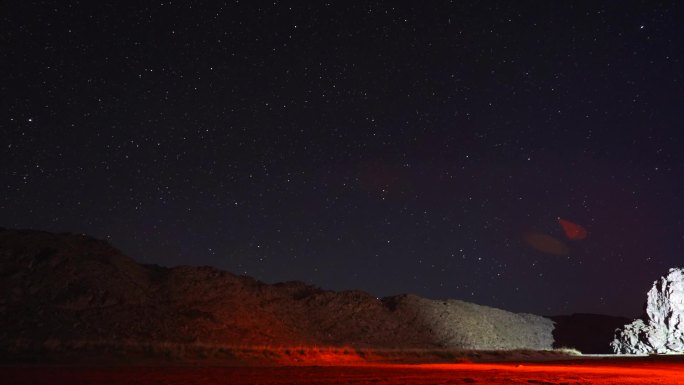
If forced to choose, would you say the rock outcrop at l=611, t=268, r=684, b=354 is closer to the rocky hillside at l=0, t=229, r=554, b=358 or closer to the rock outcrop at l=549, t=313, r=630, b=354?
the rock outcrop at l=549, t=313, r=630, b=354

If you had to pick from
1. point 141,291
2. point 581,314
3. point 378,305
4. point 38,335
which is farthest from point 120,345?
point 581,314

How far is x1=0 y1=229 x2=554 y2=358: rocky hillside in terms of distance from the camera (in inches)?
974

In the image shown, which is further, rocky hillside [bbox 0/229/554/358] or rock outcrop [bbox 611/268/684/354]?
rock outcrop [bbox 611/268/684/354]

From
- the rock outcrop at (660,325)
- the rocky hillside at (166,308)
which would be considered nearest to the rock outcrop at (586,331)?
the rock outcrop at (660,325)

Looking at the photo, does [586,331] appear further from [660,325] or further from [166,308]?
[166,308]

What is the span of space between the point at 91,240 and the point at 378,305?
86.4 ft

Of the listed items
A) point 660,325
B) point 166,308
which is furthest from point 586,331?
point 166,308

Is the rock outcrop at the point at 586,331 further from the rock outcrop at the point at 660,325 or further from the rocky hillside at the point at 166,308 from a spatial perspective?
the rocky hillside at the point at 166,308

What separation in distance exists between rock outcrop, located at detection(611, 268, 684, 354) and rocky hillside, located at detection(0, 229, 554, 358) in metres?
12.8

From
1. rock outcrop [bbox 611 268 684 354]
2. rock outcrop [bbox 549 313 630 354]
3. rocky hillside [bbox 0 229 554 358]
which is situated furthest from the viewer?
rock outcrop [bbox 549 313 630 354]

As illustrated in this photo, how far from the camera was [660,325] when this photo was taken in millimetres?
51406

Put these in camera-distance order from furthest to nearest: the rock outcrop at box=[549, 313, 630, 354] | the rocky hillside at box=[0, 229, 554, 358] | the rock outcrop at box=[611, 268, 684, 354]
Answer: the rock outcrop at box=[549, 313, 630, 354] → the rock outcrop at box=[611, 268, 684, 354] → the rocky hillside at box=[0, 229, 554, 358]

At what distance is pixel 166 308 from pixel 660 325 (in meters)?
48.7

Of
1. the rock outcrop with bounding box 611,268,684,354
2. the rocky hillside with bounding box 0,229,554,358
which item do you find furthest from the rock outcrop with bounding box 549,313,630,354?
the rocky hillside with bounding box 0,229,554,358
